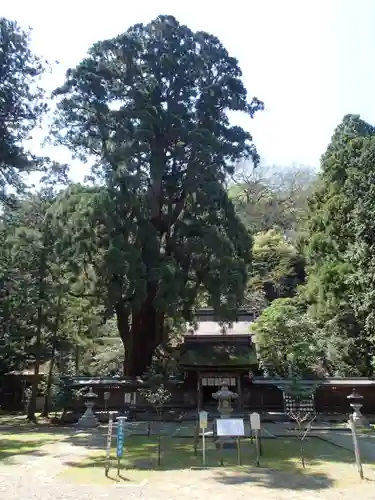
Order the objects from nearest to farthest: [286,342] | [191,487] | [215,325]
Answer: [191,487], [286,342], [215,325]

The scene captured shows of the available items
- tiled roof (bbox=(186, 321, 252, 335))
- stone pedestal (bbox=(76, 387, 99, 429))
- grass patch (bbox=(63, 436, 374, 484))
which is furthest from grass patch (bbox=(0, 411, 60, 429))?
tiled roof (bbox=(186, 321, 252, 335))

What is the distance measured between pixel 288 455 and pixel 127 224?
1145 cm

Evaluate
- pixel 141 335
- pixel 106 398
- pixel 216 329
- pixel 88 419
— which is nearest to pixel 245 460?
pixel 88 419

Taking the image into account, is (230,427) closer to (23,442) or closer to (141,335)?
(23,442)

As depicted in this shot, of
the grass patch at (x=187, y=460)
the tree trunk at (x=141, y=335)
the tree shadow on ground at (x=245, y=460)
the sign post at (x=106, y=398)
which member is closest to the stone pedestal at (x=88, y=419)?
the sign post at (x=106, y=398)

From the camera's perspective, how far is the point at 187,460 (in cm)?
1091

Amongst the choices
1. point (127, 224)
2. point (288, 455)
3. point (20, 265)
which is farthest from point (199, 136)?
point (288, 455)

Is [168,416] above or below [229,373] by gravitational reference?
below

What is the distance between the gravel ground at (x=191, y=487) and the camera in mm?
7555

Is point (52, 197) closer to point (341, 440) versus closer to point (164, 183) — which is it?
point (164, 183)

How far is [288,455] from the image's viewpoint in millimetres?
11625

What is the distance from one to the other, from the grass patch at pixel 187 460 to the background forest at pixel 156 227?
7290 millimetres

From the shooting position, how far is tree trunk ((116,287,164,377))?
72.5 feet

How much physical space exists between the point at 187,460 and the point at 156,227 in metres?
13.4
